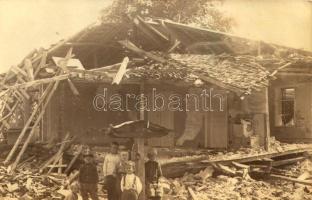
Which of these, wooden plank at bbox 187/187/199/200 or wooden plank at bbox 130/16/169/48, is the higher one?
wooden plank at bbox 130/16/169/48

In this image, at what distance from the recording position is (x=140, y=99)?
446 inches

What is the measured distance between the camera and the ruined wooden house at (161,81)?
1096 centimetres

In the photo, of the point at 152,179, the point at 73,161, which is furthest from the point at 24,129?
the point at 152,179

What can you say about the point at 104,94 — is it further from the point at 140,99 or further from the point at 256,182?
the point at 256,182

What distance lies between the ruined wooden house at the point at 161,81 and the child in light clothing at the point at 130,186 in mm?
3503

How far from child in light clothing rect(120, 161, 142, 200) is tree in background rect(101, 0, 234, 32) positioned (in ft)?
32.5

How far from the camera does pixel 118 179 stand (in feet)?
25.8

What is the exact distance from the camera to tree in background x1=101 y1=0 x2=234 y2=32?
16922mm

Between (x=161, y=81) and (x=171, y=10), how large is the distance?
7291 mm

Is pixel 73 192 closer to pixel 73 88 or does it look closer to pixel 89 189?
pixel 89 189

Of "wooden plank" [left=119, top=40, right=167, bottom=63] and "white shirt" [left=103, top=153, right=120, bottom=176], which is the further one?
"wooden plank" [left=119, top=40, right=167, bottom=63]

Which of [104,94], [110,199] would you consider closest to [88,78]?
[104,94]

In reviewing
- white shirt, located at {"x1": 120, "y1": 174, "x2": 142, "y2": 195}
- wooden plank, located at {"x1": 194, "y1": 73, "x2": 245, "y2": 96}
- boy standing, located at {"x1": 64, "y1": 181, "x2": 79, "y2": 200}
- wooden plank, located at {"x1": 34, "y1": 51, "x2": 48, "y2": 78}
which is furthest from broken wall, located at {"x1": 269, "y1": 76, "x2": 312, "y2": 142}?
boy standing, located at {"x1": 64, "y1": 181, "x2": 79, "y2": 200}

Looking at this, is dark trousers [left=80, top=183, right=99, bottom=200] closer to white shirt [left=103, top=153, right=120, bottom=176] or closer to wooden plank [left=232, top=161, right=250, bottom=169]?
white shirt [left=103, top=153, right=120, bottom=176]
